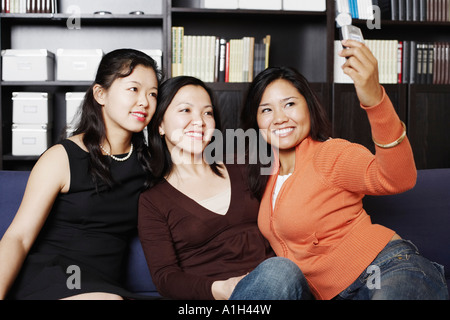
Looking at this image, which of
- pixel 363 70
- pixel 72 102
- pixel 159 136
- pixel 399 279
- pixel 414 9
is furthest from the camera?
pixel 414 9

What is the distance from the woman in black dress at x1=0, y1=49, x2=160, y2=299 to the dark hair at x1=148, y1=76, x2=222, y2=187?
0.12 feet

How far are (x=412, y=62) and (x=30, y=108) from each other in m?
2.51

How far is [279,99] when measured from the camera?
4.57 feet

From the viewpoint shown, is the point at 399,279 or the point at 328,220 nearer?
the point at 399,279

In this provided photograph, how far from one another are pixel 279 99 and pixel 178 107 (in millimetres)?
344

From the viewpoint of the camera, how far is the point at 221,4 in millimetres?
2666

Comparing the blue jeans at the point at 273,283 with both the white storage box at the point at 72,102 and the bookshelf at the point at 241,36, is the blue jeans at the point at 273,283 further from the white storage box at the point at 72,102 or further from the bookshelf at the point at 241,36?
the white storage box at the point at 72,102

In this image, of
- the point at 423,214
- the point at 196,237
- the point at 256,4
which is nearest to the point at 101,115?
the point at 196,237

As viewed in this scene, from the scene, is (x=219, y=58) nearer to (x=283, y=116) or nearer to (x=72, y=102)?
(x=72, y=102)

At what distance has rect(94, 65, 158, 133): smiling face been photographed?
4.39 ft

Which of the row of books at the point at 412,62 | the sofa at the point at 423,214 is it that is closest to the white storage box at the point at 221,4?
the row of books at the point at 412,62

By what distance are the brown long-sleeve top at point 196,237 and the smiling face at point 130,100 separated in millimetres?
236

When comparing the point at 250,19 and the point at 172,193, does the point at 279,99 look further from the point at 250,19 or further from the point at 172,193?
the point at 250,19
